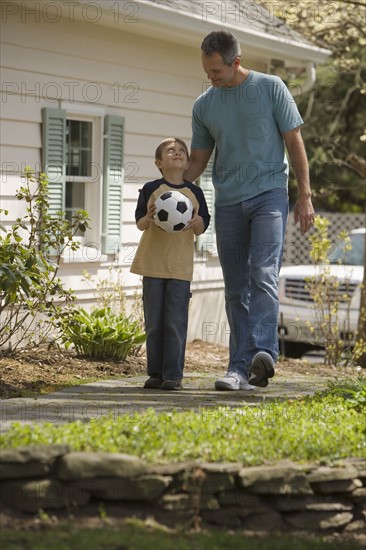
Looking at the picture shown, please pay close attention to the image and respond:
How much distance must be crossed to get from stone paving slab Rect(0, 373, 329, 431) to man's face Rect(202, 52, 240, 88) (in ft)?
6.76

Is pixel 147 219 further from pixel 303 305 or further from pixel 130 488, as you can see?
pixel 303 305

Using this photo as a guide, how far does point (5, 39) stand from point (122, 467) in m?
6.20

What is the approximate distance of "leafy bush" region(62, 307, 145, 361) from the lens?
9211mm

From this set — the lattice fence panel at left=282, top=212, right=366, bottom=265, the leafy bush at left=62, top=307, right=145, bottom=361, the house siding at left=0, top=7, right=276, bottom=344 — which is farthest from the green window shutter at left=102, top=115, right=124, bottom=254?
the lattice fence panel at left=282, top=212, right=366, bottom=265

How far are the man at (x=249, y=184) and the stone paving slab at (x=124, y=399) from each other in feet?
0.73

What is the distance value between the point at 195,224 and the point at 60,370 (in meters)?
1.75

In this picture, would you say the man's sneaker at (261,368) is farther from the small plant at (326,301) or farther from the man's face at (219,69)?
the small plant at (326,301)

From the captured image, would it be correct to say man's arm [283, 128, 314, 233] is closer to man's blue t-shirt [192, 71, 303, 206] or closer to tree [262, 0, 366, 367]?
man's blue t-shirt [192, 71, 303, 206]

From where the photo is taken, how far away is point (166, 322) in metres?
7.59

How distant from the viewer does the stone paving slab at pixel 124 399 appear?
20.2ft

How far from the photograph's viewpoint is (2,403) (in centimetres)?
652

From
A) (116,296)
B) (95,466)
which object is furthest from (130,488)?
(116,296)

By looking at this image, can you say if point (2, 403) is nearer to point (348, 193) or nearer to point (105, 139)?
point (105, 139)

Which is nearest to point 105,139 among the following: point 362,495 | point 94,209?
point 94,209
